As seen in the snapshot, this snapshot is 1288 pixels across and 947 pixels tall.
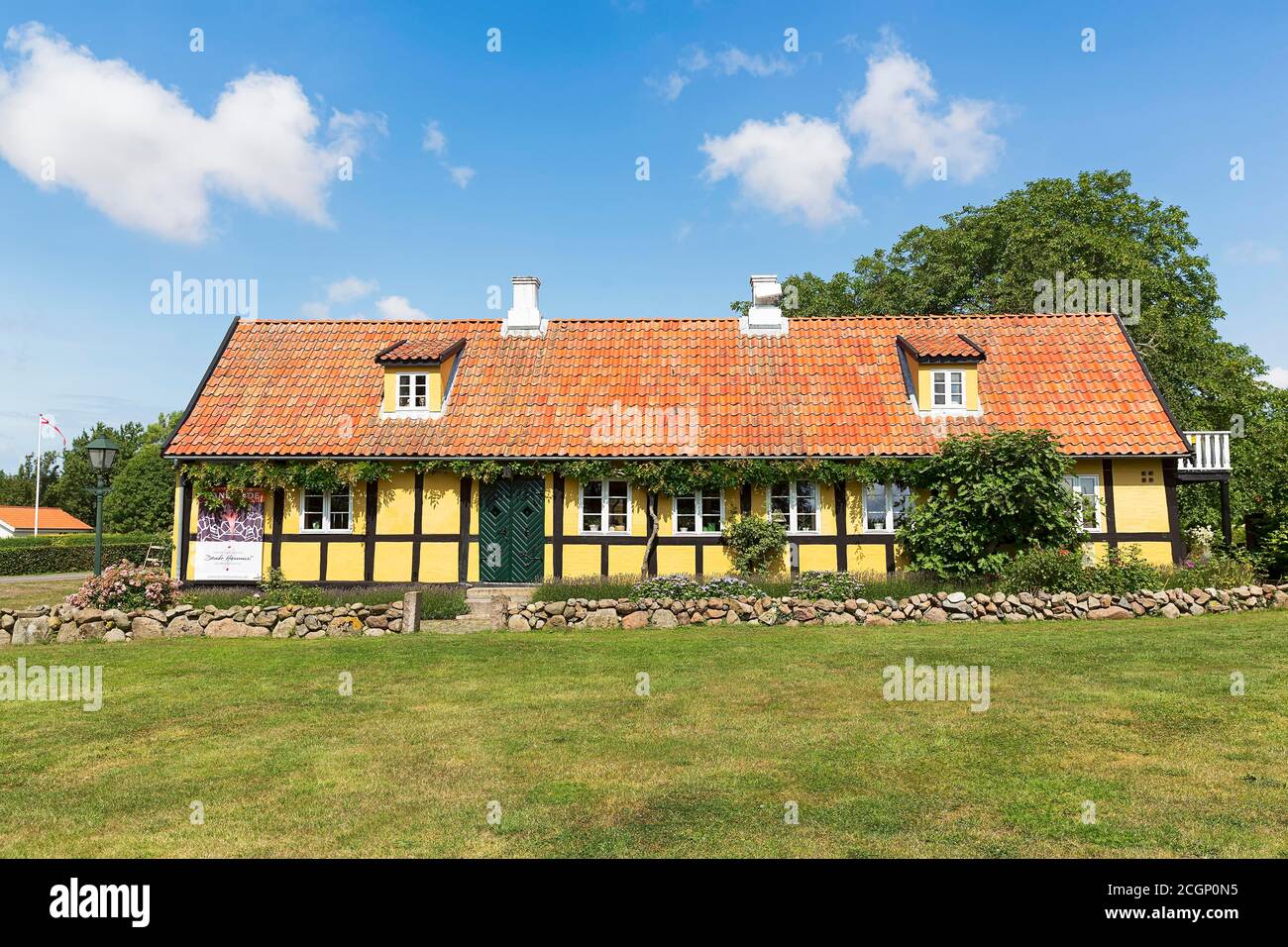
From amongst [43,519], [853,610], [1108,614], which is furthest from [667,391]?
[43,519]

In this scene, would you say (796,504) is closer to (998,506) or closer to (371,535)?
(998,506)

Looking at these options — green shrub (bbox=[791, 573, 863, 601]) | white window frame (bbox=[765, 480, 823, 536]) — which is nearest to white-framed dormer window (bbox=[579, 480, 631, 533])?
white window frame (bbox=[765, 480, 823, 536])

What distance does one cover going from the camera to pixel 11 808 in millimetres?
5195

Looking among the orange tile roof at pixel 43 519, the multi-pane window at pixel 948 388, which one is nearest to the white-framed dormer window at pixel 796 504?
the multi-pane window at pixel 948 388

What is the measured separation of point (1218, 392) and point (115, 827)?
1216 inches

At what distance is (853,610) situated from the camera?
43.6ft

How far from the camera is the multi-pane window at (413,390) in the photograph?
17.8m

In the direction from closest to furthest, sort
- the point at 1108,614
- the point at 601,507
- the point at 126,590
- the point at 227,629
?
the point at 227,629 < the point at 1108,614 < the point at 126,590 < the point at 601,507

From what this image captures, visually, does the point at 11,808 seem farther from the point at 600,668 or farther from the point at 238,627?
the point at 238,627

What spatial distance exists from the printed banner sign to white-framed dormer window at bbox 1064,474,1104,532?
16.8 metres

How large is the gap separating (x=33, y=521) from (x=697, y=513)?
6778cm
